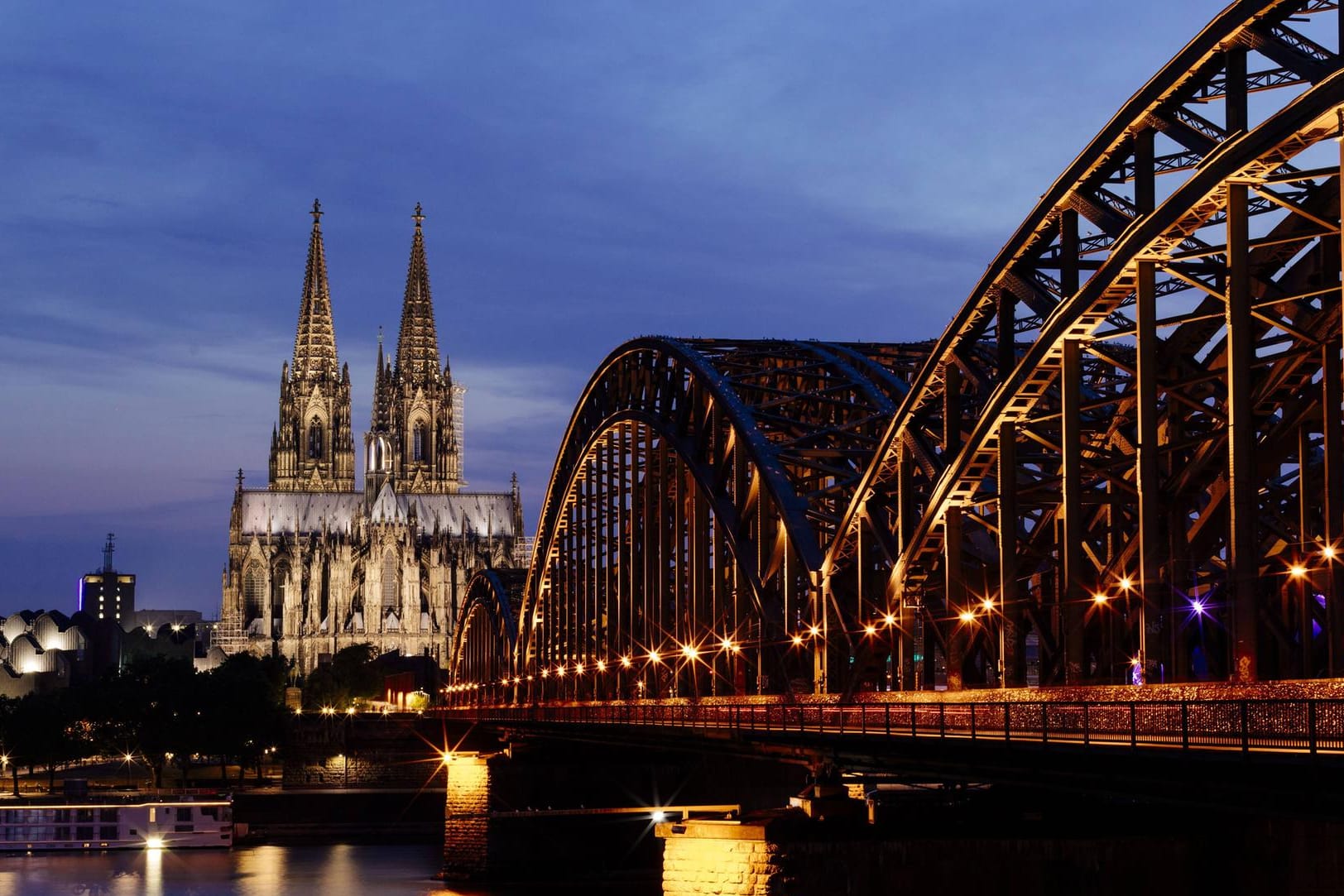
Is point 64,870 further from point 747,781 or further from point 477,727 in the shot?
point 747,781

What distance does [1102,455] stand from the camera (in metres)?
45.5

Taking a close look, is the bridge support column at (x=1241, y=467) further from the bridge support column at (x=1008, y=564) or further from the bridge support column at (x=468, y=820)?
the bridge support column at (x=468, y=820)

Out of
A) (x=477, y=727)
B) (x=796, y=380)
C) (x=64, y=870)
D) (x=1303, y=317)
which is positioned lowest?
(x=64, y=870)

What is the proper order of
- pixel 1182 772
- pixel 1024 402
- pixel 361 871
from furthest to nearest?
pixel 361 871
pixel 1024 402
pixel 1182 772

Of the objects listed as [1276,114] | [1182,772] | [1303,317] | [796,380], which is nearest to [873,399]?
[796,380]

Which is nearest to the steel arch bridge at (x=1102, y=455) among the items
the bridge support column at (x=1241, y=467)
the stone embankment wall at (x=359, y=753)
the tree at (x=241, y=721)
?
the bridge support column at (x=1241, y=467)

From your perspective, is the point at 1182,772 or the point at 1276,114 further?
the point at 1276,114

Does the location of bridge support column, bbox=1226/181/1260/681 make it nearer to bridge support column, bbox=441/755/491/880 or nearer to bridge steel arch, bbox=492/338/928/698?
bridge steel arch, bbox=492/338/928/698

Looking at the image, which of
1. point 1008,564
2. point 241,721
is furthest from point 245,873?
point 1008,564

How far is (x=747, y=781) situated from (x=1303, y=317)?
5211 centimetres

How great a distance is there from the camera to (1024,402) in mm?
42031

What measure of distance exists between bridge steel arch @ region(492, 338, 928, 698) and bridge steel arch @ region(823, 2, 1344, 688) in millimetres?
11038

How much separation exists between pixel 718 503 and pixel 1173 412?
96.6 feet

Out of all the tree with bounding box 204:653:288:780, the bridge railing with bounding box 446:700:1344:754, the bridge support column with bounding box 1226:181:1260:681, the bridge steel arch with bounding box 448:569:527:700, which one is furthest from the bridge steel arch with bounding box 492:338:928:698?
the tree with bounding box 204:653:288:780
